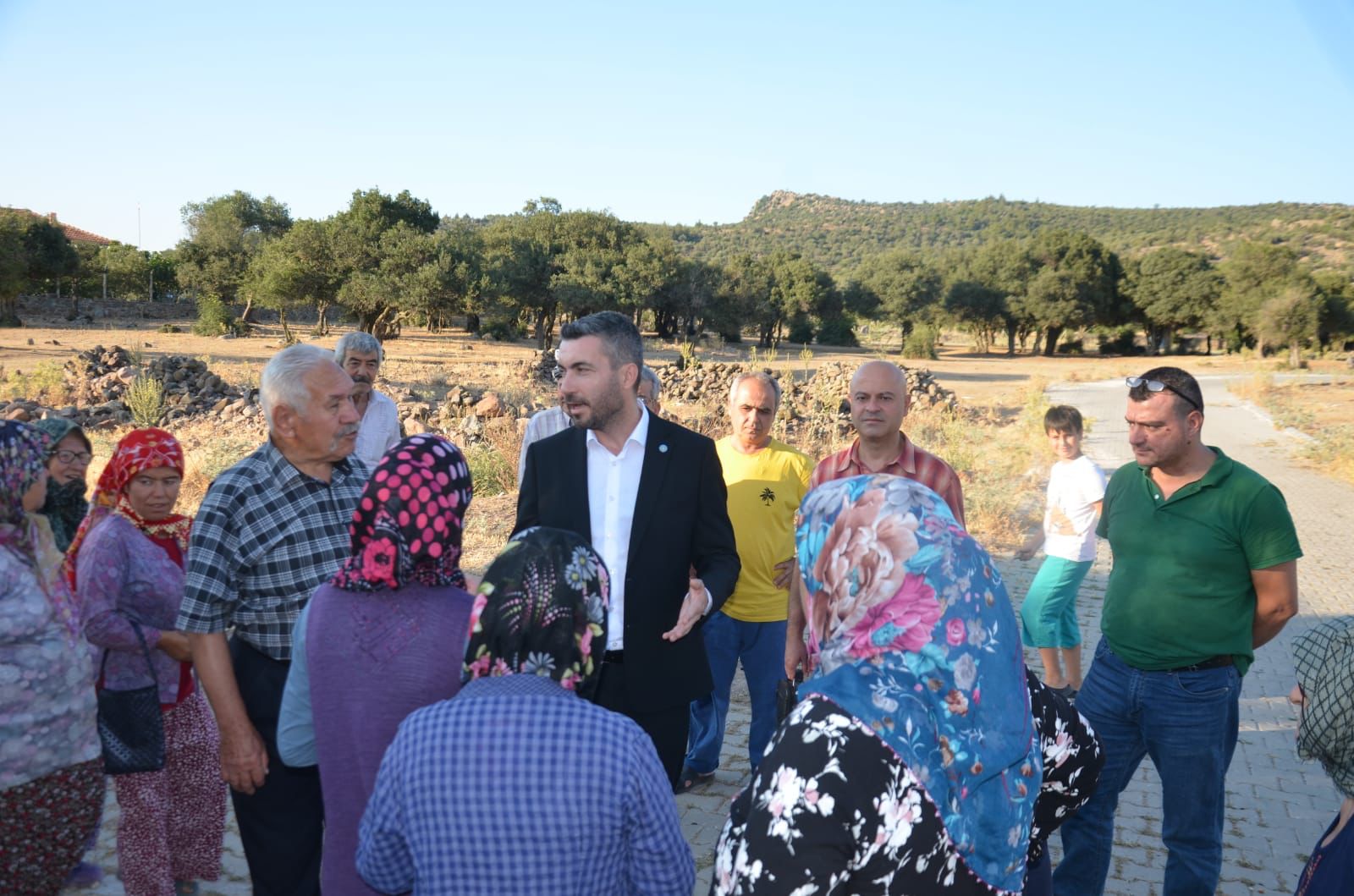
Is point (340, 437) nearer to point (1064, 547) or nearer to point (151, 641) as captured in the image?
point (151, 641)

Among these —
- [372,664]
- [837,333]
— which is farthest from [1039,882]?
[837,333]

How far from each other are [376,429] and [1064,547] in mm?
4313

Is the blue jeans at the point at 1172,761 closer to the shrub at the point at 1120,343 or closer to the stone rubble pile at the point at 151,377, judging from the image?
the stone rubble pile at the point at 151,377

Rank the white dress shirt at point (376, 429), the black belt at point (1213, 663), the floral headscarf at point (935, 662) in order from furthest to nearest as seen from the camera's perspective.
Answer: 1. the white dress shirt at point (376, 429)
2. the black belt at point (1213, 663)
3. the floral headscarf at point (935, 662)

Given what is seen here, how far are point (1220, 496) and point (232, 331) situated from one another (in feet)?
136

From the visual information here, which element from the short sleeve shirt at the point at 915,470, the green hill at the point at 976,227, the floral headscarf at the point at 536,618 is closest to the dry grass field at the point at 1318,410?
the short sleeve shirt at the point at 915,470

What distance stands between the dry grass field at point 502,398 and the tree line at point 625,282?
2.66 metres

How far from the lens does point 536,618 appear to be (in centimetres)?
178

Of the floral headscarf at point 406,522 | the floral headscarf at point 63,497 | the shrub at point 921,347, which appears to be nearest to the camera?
the floral headscarf at point 406,522

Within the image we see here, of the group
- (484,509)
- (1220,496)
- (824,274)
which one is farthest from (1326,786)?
(824,274)

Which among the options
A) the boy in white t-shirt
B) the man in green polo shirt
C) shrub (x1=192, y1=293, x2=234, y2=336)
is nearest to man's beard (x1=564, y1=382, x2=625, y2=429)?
the man in green polo shirt

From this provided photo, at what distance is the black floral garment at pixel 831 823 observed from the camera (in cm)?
162

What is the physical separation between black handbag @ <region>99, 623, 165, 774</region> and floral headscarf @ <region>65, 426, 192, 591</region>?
43cm

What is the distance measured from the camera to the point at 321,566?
9.13 feet
